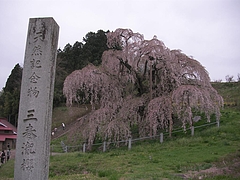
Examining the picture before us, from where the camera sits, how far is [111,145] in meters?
14.7

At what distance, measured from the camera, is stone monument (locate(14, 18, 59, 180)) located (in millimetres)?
4688

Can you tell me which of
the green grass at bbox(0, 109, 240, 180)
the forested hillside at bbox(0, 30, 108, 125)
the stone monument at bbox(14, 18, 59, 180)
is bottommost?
the green grass at bbox(0, 109, 240, 180)

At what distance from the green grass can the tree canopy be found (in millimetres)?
1002

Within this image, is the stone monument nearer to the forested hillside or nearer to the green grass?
the green grass

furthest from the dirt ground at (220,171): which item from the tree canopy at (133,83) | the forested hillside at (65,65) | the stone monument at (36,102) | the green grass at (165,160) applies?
the forested hillside at (65,65)

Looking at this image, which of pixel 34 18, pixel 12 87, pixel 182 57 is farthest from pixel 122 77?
pixel 12 87

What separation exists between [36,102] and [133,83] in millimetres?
11395

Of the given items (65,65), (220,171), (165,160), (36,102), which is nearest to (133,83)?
(165,160)

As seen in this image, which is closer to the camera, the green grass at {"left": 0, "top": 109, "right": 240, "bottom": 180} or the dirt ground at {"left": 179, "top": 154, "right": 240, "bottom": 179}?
the dirt ground at {"left": 179, "top": 154, "right": 240, "bottom": 179}

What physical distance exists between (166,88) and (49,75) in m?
11.1

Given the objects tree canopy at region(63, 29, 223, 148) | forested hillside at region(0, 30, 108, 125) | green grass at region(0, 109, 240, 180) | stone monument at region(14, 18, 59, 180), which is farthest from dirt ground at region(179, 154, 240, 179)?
forested hillside at region(0, 30, 108, 125)

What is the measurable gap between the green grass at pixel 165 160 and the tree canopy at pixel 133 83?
3.29 feet

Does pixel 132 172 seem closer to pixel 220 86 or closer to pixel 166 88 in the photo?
pixel 166 88

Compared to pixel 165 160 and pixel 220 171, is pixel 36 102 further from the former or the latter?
pixel 165 160
